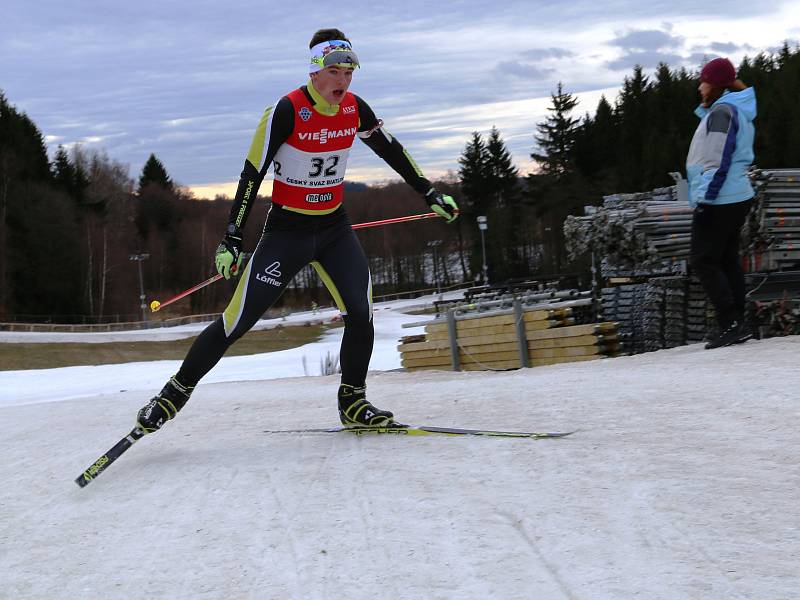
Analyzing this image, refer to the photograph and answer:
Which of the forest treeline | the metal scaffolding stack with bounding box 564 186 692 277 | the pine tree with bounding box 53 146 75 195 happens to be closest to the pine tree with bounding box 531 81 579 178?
the forest treeline

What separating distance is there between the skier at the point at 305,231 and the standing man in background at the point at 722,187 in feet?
13.1

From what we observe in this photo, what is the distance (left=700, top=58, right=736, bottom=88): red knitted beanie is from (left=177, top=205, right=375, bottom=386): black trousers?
4415 millimetres

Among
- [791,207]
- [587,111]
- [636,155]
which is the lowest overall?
[791,207]

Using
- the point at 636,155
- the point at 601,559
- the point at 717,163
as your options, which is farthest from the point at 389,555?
the point at 636,155

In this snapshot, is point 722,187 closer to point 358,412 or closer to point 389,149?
point 389,149

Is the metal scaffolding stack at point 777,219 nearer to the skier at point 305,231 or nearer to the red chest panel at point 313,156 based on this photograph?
the skier at point 305,231

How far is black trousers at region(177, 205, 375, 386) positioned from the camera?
5.30 meters

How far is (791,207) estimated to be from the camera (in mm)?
10391

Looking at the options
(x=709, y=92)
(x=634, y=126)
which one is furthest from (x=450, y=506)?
(x=634, y=126)

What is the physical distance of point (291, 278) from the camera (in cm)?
550

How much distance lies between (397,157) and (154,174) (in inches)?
4160

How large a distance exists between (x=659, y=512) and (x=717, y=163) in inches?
212

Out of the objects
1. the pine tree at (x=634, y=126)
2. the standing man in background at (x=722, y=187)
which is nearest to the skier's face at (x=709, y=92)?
the standing man in background at (x=722, y=187)

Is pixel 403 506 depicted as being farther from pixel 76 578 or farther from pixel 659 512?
pixel 76 578
